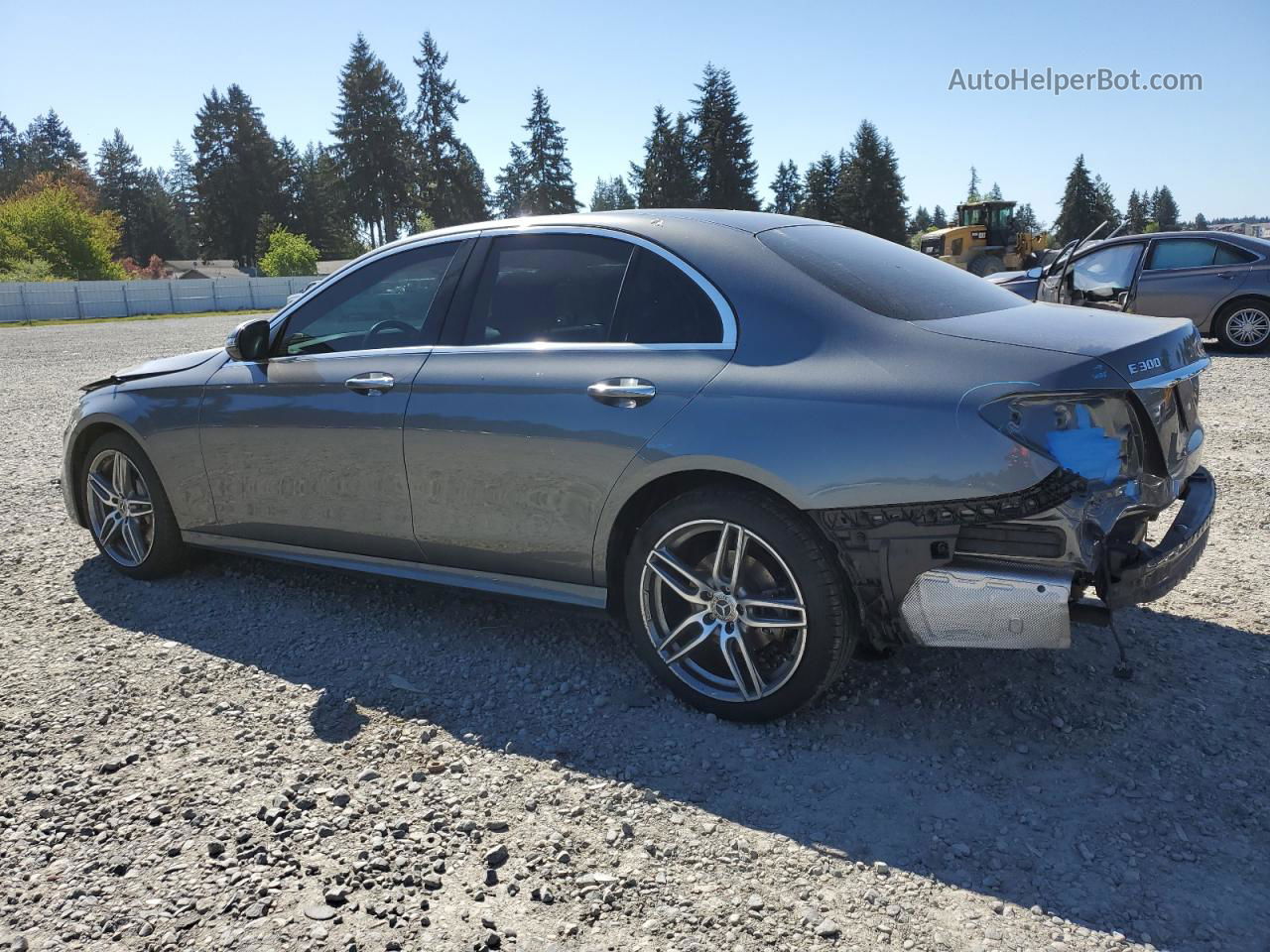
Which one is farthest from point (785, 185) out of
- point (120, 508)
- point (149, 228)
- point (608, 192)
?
point (120, 508)

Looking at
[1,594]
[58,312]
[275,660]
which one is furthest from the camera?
[58,312]

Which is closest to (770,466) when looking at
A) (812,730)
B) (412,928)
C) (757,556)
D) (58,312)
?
(757,556)

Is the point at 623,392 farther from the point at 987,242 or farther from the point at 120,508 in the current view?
the point at 987,242

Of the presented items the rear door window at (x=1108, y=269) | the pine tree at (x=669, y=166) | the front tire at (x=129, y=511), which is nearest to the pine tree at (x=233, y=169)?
the pine tree at (x=669, y=166)

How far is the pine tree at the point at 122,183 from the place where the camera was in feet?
326

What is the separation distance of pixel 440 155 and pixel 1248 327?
70.1m

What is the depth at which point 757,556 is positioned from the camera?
3.18 metres

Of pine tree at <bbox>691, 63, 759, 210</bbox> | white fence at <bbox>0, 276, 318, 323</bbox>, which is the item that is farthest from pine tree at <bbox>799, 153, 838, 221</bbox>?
white fence at <bbox>0, 276, 318, 323</bbox>

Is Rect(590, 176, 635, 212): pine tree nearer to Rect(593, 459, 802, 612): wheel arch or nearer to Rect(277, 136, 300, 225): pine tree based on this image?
Rect(277, 136, 300, 225): pine tree

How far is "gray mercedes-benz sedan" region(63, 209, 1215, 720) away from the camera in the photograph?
109 inches

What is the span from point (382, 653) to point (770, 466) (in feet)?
6.26

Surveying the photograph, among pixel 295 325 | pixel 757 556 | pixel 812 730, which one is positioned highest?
pixel 295 325

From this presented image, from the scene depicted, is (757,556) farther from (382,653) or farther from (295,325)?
(295,325)

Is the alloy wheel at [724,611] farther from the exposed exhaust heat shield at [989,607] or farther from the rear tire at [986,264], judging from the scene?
the rear tire at [986,264]
